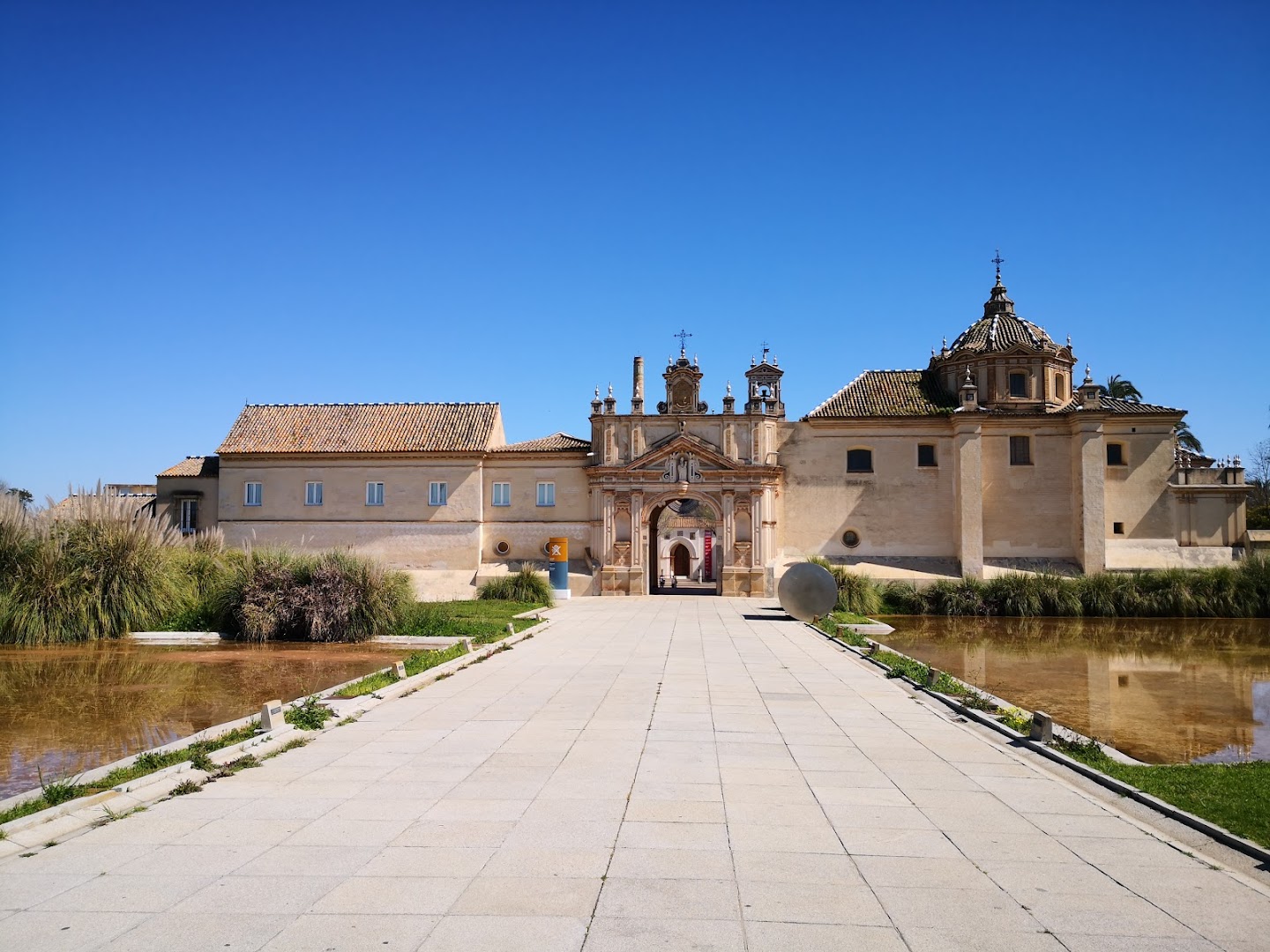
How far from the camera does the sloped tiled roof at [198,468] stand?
36781 millimetres

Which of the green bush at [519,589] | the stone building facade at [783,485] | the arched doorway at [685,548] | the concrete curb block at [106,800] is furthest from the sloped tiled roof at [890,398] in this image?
the concrete curb block at [106,800]

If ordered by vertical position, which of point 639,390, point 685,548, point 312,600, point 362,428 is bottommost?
point 312,600

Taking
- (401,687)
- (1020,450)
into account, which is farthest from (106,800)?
(1020,450)

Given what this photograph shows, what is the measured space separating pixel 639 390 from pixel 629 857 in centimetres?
3084

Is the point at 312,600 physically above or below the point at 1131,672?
above

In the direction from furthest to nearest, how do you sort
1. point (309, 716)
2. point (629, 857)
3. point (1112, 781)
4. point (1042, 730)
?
point (309, 716) → point (1042, 730) → point (1112, 781) → point (629, 857)

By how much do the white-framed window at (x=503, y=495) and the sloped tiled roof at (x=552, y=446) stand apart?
4.33 feet

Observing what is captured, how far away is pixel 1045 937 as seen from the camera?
4293 millimetres

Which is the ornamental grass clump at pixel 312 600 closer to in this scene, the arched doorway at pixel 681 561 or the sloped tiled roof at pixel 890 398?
the sloped tiled roof at pixel 890 398

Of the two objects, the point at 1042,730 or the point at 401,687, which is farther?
the point at 401,687

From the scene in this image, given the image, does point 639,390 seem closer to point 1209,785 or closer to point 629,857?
point 1209,785

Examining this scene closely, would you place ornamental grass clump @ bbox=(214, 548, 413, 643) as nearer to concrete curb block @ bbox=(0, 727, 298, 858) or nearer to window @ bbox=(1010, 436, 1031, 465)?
concrete curb block @ bbox=(0, 727, 298, 858)

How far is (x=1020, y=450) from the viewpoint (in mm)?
35125

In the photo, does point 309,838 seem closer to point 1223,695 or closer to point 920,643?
point 1223,695
